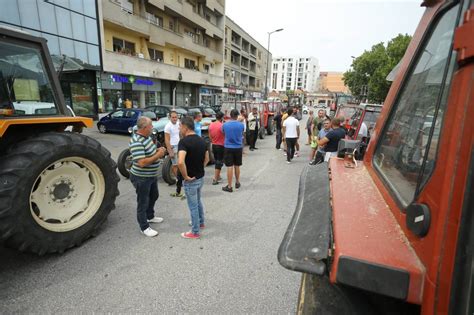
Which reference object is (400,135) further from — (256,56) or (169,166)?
(256,56)

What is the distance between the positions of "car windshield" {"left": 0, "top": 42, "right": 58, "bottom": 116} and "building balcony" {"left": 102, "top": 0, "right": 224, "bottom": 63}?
16.6 meters

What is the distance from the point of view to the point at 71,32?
14609 mm

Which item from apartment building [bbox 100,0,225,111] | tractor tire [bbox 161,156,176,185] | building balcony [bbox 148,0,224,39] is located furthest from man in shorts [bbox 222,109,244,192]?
building balcony [bbox 148,0,224,39]

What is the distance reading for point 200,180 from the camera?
3.72 metres

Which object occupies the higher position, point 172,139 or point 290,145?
point 172,139

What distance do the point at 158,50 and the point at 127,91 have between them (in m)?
6.02

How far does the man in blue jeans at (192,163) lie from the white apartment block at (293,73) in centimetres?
14679

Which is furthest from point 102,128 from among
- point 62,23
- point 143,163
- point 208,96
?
point 208,96

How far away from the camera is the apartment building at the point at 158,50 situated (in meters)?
18.2

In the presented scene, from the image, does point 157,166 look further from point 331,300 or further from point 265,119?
point 265,119

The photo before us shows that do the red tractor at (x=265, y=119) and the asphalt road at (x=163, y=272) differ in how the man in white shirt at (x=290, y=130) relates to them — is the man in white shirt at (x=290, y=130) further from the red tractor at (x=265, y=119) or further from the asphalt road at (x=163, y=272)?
the red tractor at (x=265, y=119)

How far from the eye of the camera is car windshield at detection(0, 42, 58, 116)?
9.84ft

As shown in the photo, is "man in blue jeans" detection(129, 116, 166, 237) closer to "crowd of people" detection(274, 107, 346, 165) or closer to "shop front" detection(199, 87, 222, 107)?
"crowd of people" detection(274, 107, 346, 165)

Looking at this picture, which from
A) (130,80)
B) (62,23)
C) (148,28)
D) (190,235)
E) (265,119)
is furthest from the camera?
(148,28)
